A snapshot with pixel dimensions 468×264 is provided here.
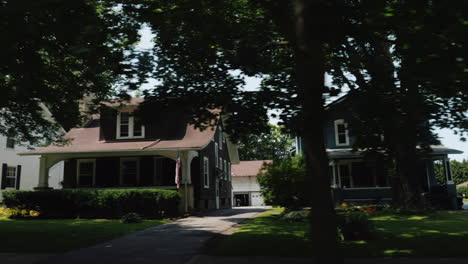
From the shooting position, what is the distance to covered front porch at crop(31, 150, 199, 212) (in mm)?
24109

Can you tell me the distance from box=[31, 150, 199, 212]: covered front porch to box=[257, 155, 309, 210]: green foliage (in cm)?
652

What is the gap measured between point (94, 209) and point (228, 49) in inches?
528

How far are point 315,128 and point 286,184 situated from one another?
14315 mm

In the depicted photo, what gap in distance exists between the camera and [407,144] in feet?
34.4

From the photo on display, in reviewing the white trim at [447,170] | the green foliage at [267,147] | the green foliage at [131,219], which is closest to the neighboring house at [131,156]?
the green foliage at [131,219]

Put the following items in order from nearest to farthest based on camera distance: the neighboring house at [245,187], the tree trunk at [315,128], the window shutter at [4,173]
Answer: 1. the tree trunk at [315,128]
2. the window shutter at [4,173]
3. the neighboring house at [245,187]

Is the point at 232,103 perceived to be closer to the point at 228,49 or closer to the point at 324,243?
the point at 228,49

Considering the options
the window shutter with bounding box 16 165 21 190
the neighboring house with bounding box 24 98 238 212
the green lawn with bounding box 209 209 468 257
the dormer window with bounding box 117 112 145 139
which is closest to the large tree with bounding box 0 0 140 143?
the green lawn with bounding box 209 209 468 257

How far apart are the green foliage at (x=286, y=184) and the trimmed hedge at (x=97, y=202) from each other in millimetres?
5391

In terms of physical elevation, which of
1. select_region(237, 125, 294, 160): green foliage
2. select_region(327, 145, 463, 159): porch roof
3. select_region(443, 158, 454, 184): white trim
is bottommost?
select_region(443, 158, 454, 184): white trim

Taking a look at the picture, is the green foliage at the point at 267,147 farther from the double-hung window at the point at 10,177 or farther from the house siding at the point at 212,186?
the double-hung window at the point at 10,177

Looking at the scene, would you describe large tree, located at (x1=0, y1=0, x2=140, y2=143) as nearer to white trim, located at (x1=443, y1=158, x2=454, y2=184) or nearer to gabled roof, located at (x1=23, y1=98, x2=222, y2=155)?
gabled roof, located at (x1=23, y1=98, x2=222, y2=155)

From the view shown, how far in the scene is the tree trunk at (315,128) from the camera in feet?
12.9

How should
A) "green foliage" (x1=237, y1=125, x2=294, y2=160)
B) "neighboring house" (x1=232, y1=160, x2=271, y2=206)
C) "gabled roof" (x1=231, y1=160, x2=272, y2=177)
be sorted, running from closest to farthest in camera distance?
"neighboring house" (x1=232, y1=160, x2=271, y2=206), "gabled roof" (x1=231, y1=160, x2=272, y2=177), "green foliage" (x1=237, y1=125, x2=294, y2=160)
